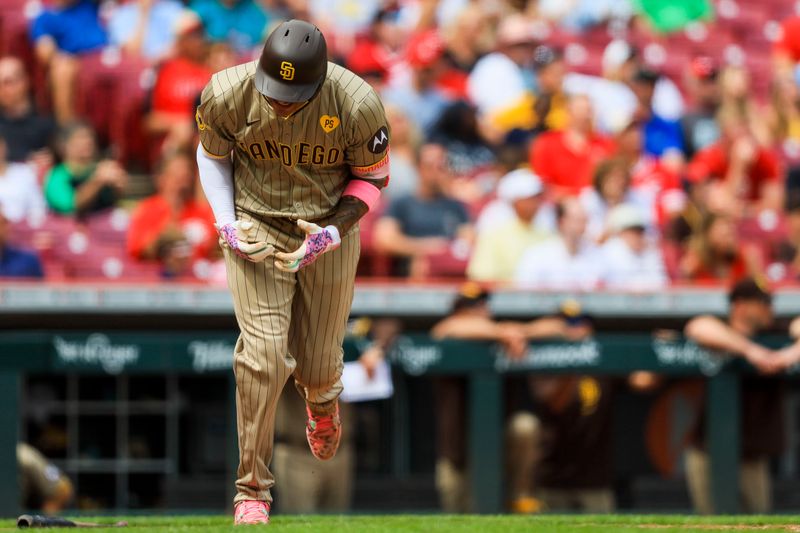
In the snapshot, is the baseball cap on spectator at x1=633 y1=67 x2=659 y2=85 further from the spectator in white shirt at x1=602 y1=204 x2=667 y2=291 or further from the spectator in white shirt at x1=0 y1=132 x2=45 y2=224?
the spectator in white shirt at x1=0 y1=132 x2=45 y2=224

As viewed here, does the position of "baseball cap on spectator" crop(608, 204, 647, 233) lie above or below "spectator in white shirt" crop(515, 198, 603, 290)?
above

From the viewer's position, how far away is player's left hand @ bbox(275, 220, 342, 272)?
181 inches

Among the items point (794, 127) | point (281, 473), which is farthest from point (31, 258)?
point (794, 127)

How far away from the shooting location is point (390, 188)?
9625 mm

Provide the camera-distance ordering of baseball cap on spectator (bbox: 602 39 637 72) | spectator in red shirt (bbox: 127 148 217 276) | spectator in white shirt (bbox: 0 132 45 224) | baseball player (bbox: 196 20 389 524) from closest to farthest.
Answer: baseball player (bbox: 196 20 389 524), spectator in red shirt (bbox: 127 148 217 276), spectator in white shirt (bbox: 0 132 45 224), baseball cap on spectator (bbox: 602 39 637 72)

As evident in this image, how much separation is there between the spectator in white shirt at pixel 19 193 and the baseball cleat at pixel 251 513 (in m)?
4.68

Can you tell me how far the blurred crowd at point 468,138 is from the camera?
9.01 meters

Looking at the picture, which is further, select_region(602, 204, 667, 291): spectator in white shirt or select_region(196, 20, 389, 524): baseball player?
select_region(602, 204, 667, 291): spectator in white shirt

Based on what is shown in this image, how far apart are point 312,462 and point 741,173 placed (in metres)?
4.83

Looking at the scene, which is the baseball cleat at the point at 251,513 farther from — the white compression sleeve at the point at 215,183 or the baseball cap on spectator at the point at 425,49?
the baseball cap on spectator at the point at 425,49

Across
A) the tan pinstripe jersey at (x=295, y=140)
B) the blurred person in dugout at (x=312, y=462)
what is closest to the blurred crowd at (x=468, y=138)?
the blurred person in dugout at (x=312, y=462)

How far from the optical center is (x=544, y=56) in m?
11.1

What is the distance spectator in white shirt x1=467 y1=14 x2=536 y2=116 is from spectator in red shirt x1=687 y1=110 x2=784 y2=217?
1473 mm

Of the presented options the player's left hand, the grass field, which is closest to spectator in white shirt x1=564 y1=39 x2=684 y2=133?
the grass field
